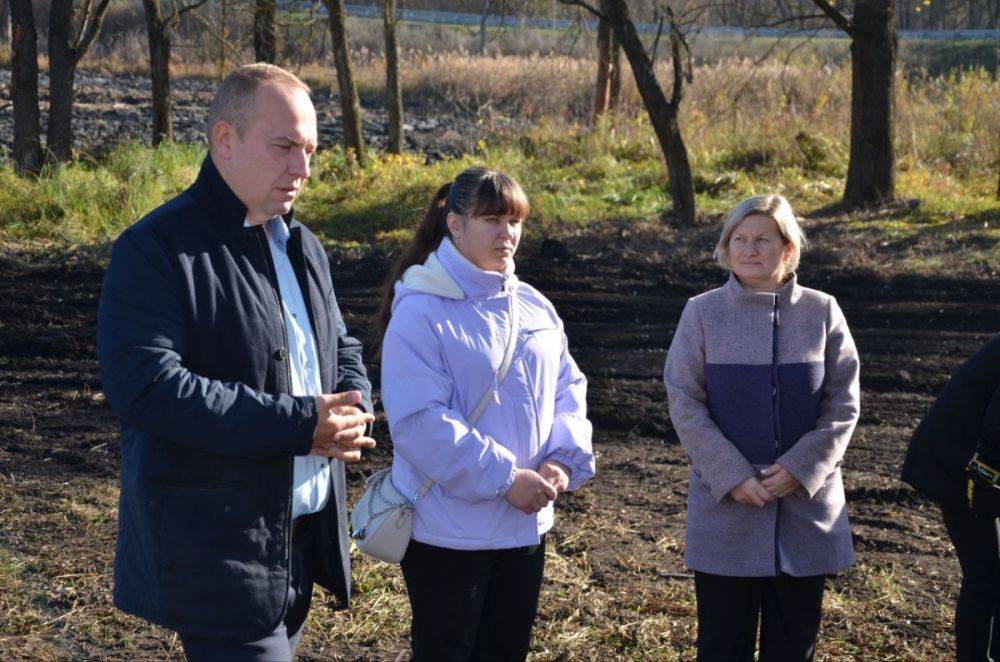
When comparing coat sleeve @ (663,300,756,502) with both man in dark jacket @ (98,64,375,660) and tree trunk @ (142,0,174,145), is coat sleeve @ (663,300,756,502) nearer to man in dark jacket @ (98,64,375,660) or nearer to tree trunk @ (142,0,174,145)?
man in dark jacket @ (98,64,375,660)

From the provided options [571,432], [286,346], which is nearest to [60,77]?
[571,432]

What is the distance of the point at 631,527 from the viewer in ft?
18.1

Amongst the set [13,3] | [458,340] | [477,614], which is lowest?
[477,614]

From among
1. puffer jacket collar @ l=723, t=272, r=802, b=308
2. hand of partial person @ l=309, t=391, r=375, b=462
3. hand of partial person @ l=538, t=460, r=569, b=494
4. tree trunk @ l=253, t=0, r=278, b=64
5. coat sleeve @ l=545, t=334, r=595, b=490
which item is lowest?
hand of partial person @ l=538, t=460, r=569, b=494

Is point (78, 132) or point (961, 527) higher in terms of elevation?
point (78, 132)

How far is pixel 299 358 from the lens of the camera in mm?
2904

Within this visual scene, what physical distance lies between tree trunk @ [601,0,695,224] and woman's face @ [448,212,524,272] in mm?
9486

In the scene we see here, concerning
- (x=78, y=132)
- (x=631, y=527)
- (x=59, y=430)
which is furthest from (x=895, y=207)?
(x=78, y=132)

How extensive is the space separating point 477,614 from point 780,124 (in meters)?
14.0

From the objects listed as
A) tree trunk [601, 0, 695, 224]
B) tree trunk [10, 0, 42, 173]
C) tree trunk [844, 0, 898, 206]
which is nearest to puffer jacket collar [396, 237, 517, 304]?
tree trunk [601, 0, 695, 224]

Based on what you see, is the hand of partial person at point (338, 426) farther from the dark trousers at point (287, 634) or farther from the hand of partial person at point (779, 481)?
the hand of partial person at point (779, 481)

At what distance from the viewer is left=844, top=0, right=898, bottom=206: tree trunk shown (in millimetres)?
12688

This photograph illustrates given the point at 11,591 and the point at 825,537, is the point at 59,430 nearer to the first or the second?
the point at 11,591

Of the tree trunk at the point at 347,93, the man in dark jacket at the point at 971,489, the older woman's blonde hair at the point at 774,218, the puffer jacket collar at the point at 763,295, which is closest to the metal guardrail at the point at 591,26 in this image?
the tree trunk at the point at 347,93
